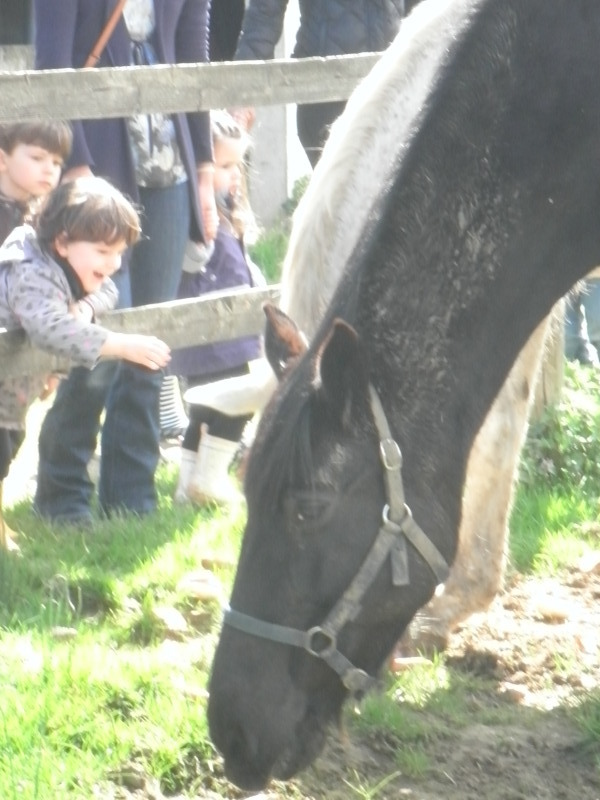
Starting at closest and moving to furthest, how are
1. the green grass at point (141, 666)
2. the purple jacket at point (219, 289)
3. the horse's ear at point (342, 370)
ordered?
the horse's ear at point (342, 370)
the green grass at point (141, 666)
the purple jacket at point (219, 289)

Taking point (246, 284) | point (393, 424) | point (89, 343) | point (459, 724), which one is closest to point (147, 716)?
point (459, 724)

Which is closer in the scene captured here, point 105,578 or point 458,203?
point 458,203

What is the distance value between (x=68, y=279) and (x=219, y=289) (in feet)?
4.14

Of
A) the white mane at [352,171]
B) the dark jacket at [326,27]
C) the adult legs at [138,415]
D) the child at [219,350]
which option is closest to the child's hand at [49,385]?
the adult legs at [138,415]

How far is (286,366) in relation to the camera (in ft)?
10.2

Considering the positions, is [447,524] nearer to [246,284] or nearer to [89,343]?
[89,343]

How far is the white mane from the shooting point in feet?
12.7

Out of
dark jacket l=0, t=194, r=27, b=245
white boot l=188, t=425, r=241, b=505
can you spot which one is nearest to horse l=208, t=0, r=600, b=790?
dark jacket l=0, t=194, r=27, b=245

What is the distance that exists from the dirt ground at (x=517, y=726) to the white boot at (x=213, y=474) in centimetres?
123

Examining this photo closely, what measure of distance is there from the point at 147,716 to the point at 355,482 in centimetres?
93

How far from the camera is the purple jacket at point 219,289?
5797mm

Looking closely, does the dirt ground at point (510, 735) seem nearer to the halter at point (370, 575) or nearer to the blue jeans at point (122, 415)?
the halter at point (370, 575)

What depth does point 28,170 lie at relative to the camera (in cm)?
473

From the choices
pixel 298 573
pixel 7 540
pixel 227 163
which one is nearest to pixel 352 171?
pixel 298 573
